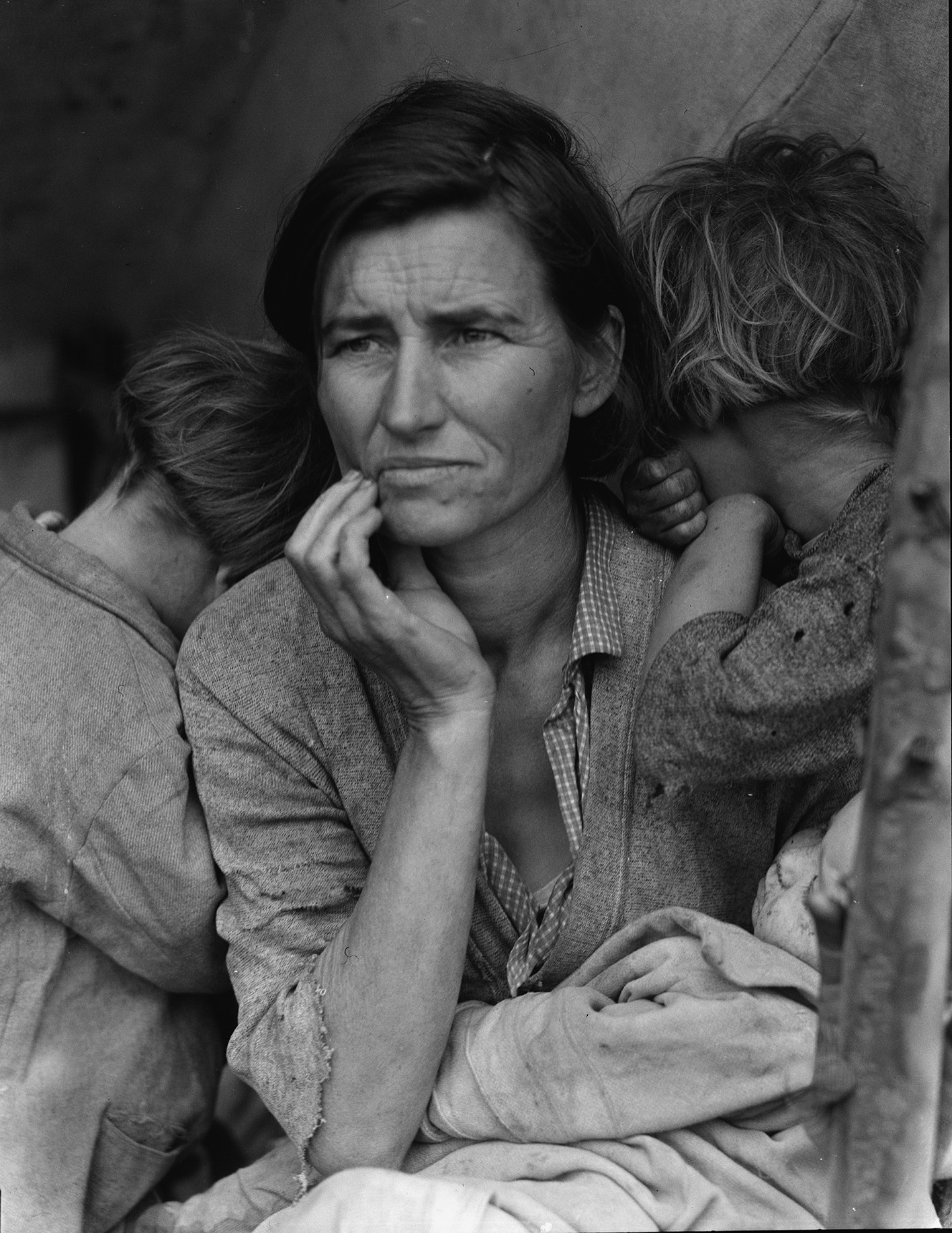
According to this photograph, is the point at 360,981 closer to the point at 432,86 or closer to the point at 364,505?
the point at 364,505

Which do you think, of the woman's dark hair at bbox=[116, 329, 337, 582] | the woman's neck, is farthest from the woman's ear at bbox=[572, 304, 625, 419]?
the woman's dark hair at bbox=[116, 329, 337, 582]

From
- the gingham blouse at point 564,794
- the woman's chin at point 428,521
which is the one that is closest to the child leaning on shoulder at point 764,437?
the gingham blouse at point 564,794

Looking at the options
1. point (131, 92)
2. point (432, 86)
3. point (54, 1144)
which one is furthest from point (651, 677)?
point (131, 92)

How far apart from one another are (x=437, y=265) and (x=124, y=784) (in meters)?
0.91

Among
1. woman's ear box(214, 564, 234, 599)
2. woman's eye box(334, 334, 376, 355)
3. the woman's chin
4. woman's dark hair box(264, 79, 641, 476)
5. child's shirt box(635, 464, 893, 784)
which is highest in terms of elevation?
woman's dark hair box(264, 79, 641, 476)

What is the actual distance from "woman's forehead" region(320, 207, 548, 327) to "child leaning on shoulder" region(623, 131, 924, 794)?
12.5 inches

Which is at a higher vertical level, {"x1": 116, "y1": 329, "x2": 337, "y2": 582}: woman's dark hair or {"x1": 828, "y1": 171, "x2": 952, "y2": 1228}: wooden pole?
{"x1": 116, "y1": 329, "x2": 337, "y2": 582}: woman's dark hair

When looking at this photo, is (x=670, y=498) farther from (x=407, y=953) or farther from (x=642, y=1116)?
(x=642, y=1116)

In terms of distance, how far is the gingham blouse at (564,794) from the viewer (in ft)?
6.91

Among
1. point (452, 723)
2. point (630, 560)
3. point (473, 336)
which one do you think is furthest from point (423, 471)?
point (630, 560)

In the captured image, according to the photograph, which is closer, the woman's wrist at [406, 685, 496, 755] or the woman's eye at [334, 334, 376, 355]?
the woman's wrist at [406, 685, 496, 755]

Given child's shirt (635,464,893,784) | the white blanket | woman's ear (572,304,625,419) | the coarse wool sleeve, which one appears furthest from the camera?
woman's ear (572,304,625,419)

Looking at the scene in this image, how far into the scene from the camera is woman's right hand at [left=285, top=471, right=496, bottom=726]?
188cm

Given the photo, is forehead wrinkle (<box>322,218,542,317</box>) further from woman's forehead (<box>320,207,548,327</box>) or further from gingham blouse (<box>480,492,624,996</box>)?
gingham blouse (<box>480,492,624,996</box>)
